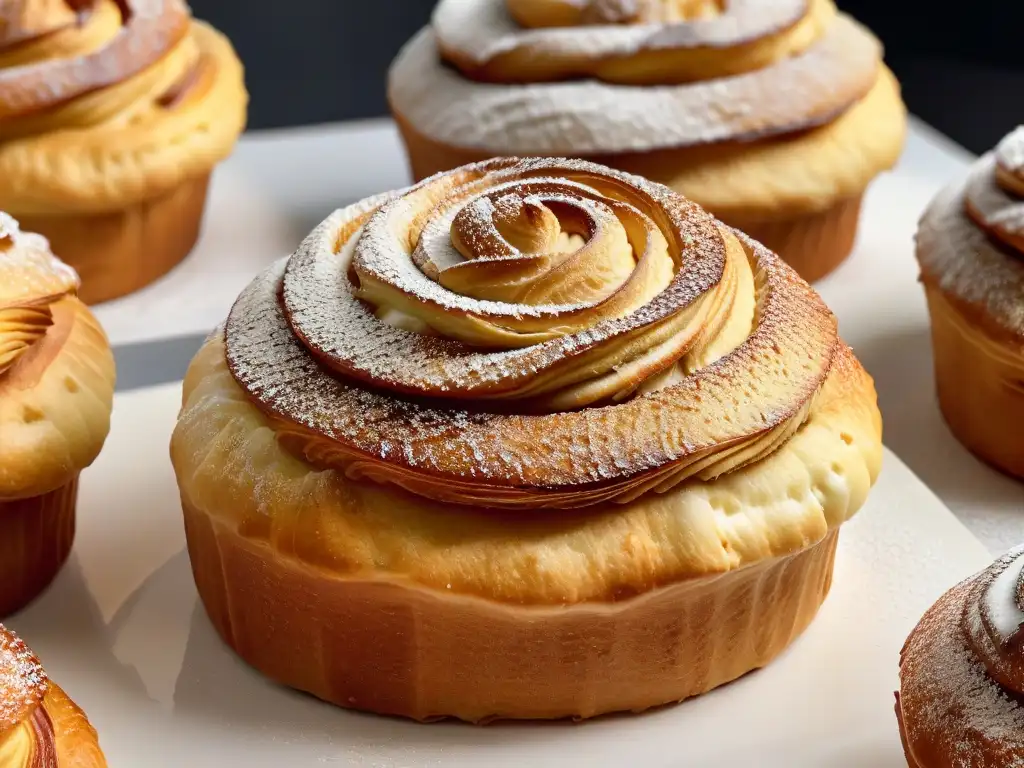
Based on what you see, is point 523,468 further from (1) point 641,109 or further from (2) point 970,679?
(1) point 641,109

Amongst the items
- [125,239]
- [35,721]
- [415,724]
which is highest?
[35,721]

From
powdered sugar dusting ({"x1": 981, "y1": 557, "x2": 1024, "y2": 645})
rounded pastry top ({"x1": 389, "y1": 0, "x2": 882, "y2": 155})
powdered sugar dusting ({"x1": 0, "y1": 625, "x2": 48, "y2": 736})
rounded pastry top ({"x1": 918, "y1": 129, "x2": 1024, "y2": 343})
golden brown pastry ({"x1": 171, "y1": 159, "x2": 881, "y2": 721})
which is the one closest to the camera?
powdered sugar dusting ({"x1": 0, "y1": 625, "x2": 48, "y2": 736})

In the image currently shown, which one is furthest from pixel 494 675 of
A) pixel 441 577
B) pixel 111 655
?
pixel 111 655

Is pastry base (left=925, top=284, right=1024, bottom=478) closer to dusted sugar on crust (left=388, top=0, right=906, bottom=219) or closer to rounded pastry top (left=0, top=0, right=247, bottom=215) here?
dusted sugar on crust (left=388, top=0, right=906, bottom=219)

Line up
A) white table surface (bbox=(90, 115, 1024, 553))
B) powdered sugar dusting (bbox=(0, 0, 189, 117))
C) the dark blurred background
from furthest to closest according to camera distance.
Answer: the dark blurred background, powdered sugar dusting (bbox=(0, 0, 189, 117)), white table surface (bbox=(90, 115, 1024, 553))

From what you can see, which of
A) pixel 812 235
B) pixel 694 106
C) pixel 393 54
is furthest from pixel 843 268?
pixel 393 54

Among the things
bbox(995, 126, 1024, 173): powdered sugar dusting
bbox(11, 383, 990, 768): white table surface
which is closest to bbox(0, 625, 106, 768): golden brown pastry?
bbox(11, 383, 990, 768): white table surface

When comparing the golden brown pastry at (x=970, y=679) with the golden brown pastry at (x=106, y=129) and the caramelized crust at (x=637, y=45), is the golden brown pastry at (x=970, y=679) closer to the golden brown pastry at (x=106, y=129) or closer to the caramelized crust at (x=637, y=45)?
the caramelized crust at (x=637, y=45)

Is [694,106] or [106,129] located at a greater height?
[694,106]
